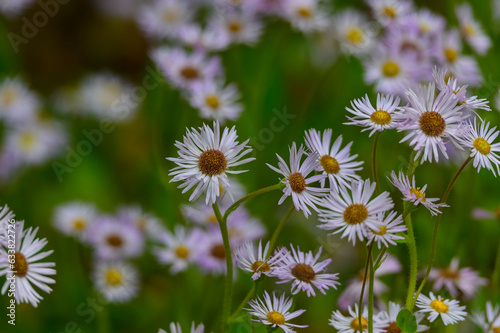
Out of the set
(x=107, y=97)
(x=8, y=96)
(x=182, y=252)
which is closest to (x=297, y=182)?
(x=182, y=252)

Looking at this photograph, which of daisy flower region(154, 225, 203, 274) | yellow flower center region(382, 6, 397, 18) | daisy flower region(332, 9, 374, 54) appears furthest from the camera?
daisy flower region(332, 9, 374, 54)

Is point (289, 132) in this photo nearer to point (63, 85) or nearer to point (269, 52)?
point (269, 52)

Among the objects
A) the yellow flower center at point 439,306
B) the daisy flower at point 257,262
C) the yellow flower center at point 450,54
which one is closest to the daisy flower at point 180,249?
the daisy flower at point 257,262

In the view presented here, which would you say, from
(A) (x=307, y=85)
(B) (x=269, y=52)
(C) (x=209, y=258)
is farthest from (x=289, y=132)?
(A) (x=307, y=85)

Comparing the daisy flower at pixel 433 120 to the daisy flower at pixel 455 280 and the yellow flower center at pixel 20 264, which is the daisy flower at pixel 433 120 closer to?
the daisy flower at pixel 455 280

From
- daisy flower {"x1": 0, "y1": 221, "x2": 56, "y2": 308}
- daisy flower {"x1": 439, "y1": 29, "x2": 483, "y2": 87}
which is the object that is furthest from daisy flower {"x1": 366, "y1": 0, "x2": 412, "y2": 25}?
daisy flower {"x1": 0, "y1": 221, "x2": 56, "y2": 308}

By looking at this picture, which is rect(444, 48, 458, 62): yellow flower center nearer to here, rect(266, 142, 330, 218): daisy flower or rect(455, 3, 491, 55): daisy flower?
rect(455, 3, 491, 55): daisy flower
